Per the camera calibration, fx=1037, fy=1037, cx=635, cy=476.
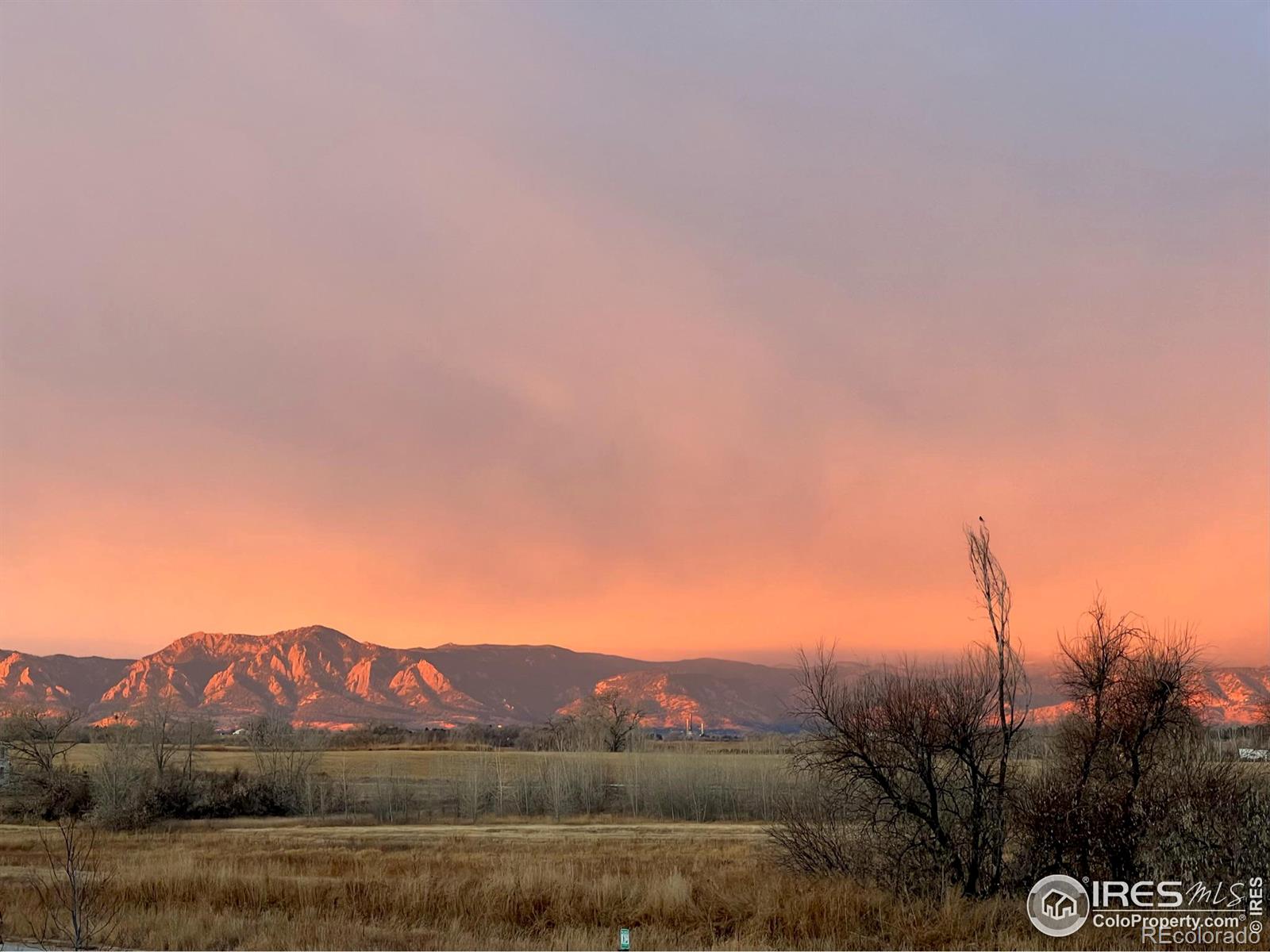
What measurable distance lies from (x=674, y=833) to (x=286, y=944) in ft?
113

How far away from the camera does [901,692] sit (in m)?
18.2

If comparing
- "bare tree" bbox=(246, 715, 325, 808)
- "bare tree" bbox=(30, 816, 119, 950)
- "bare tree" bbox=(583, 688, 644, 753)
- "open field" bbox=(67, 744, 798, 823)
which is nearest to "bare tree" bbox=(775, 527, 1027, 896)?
"bare tree" bbox=(30, 816, 119, 950)

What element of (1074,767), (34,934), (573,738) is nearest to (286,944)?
(34,934)

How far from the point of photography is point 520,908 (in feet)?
65.3

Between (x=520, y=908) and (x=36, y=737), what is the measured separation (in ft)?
176

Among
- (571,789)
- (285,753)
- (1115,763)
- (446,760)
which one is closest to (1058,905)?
(1115,763)

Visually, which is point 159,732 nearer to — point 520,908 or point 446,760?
point 446,760

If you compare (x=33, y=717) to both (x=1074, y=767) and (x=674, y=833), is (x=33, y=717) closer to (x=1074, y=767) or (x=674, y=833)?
(x=674, y=833)

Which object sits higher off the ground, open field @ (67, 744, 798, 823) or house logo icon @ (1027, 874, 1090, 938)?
house logo icon @ (1027, 874, 1090, 938)

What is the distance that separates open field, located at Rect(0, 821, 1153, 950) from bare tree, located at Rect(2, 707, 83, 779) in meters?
33.5

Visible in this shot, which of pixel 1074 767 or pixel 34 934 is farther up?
pixel 1074 767

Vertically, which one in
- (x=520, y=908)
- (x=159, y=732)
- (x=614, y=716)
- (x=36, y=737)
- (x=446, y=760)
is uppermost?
(x=520, y=908)

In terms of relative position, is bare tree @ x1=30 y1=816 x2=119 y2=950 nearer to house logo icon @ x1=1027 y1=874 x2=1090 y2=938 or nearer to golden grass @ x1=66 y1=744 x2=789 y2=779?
house logo icon @ x1=1027 y1=874 x2=1090 y2=938

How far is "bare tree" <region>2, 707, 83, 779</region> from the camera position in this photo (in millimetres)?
59906
